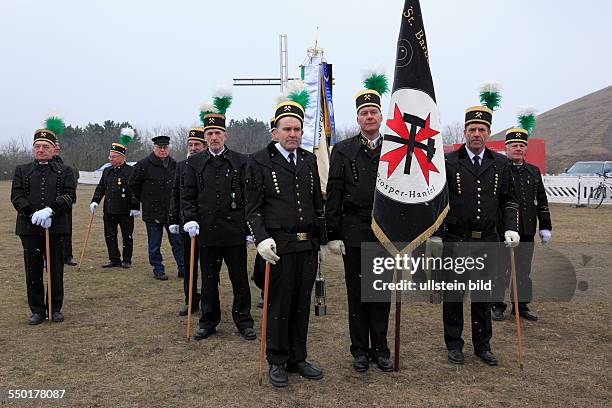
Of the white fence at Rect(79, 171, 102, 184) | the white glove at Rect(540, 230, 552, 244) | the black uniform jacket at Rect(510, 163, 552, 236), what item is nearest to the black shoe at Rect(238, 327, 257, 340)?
the black uniform jacket at Rect(510, 163, 552, 236)

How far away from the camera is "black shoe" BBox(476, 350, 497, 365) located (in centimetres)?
469

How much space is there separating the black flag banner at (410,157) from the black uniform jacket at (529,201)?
203cm

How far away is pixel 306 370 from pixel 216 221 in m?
1.88

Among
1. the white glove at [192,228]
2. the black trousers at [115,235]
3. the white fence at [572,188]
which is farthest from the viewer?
the white fence at [572,188]

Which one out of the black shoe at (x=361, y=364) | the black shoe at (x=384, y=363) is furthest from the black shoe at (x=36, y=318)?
the black shoe at (x=384, y=363)

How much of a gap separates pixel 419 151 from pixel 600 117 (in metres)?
76.7

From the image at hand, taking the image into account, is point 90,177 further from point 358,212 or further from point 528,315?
point 358,212

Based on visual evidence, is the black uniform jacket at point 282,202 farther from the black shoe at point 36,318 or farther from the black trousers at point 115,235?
the black trousers at point 115,235

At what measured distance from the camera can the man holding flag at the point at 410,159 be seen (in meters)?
4.43

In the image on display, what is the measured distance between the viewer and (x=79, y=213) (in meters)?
19.0

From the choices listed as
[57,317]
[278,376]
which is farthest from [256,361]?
[57,317]

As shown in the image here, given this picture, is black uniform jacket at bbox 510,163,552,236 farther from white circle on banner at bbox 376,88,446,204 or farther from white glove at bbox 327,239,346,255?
white glove at bbox 327,239,346,255

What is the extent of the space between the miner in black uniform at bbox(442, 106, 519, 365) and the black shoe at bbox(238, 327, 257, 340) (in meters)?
1.97

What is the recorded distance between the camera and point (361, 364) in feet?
15.1
